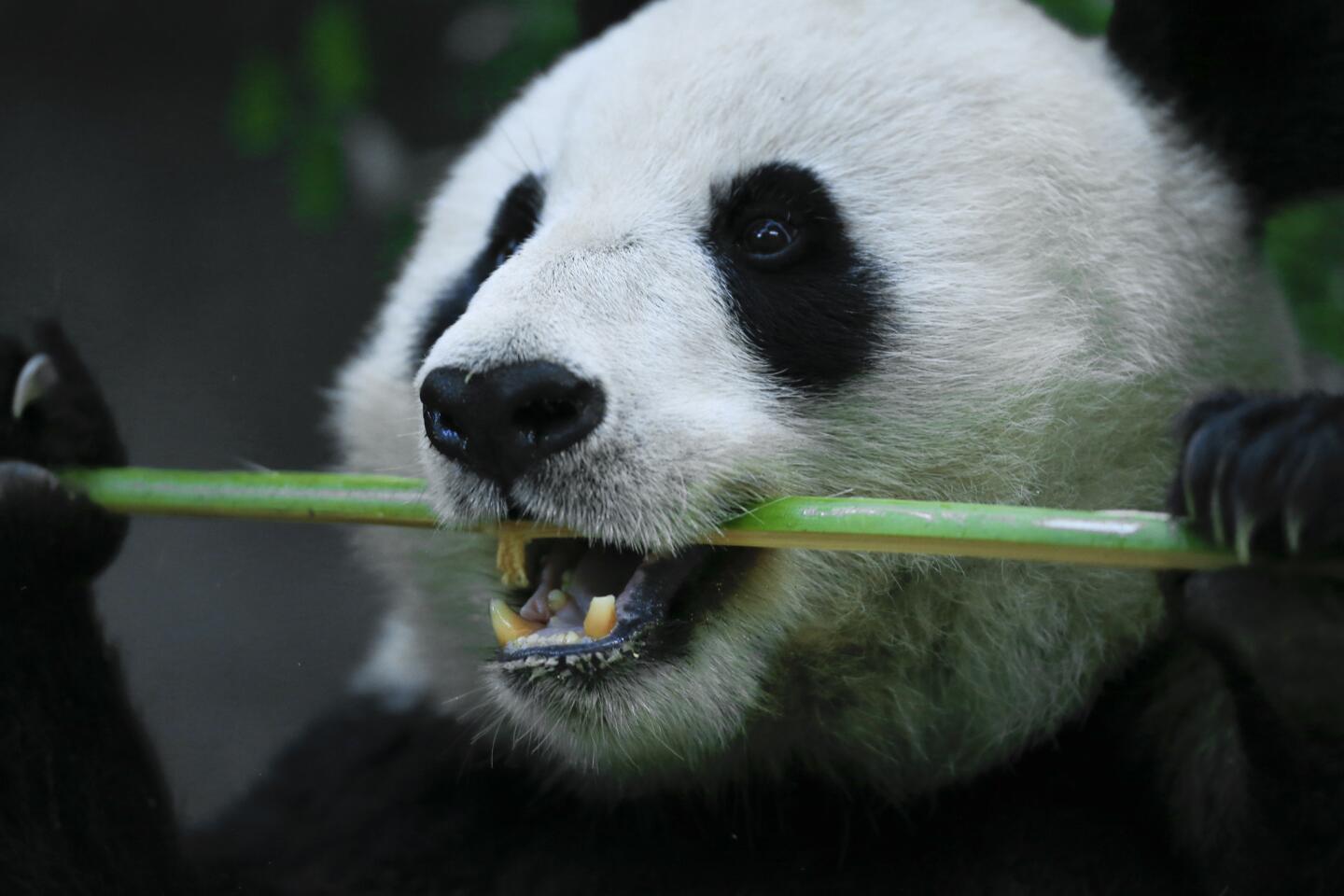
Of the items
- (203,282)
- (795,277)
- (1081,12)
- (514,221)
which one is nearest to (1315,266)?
(1081,12)

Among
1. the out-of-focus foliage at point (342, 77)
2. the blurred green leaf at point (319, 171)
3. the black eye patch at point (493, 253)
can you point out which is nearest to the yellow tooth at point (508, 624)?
the black eye patch at point (493, 253)

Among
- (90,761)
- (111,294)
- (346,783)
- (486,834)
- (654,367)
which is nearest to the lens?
(654,367)

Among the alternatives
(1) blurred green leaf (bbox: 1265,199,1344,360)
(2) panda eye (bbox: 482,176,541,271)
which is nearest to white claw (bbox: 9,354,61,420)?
(2) panda eye (bbox: 482,176,541,271)

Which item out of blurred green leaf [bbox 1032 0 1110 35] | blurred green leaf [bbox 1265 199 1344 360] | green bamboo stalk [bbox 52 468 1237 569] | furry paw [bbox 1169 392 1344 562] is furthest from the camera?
blurred green leaf [bbox 1032 0 1110 35]

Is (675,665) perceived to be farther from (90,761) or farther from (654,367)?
(90,761)

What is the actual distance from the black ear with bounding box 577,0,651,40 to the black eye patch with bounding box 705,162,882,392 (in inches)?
29.3

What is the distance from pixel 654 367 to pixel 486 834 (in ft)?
2.92

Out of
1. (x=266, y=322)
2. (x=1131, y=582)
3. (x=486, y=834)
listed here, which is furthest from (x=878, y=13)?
(x=266, y=322)

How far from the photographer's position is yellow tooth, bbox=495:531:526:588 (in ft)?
5.97

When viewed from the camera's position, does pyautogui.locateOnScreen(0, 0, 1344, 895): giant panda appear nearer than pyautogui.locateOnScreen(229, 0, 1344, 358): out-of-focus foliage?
Yes

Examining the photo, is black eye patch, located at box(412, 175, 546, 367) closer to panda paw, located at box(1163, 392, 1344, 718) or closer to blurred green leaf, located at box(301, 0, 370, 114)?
panda paw, located at box(1163, 392, 1344, 718)

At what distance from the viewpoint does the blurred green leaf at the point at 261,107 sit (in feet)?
11.3

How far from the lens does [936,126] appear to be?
1.94 m

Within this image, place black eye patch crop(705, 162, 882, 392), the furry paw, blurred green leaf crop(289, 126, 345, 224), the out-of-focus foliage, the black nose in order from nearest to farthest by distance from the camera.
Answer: the furry paw → the black nose → black eye patch crop(705, 162, 882, 392) → the out-of-focus foliage → blurred green leaf crop(289, 126, 345, 224)
